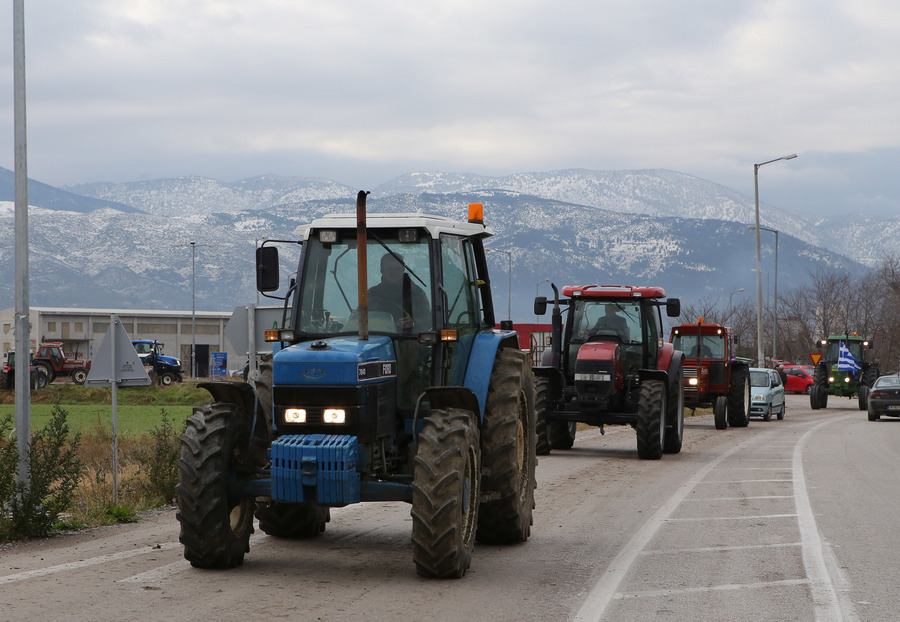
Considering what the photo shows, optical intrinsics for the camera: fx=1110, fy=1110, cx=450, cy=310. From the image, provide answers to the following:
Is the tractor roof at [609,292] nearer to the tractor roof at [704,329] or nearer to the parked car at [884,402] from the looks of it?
the tractor roof at [704,329]

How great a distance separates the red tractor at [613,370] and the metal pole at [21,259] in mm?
8507

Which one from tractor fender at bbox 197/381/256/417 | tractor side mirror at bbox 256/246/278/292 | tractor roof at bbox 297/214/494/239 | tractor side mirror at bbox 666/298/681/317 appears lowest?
tractor fender at bbox 197/381/256/417

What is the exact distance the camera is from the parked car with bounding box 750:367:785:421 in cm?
3382

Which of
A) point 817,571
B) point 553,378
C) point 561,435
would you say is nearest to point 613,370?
point 553,378

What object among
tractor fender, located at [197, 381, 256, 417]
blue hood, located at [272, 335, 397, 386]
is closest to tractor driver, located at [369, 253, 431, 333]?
blue hood, located at [272, 335, 397, 386]

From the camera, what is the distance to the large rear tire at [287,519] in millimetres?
9969

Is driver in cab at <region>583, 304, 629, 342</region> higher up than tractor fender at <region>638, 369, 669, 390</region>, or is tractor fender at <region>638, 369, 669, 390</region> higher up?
driver in cab at <region>583, 304, 629, 342</region>

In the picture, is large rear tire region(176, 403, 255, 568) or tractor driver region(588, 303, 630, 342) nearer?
large rear tire region(176, 403, 255, 568)

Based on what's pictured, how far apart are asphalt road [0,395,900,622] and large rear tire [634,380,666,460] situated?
145 inches

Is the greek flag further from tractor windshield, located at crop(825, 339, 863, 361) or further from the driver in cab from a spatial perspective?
the driver in cab

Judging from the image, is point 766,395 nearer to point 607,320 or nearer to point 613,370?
point 607,320

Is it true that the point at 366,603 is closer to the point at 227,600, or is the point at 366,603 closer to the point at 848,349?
the point at 227,600

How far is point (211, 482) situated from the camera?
810 centimetres

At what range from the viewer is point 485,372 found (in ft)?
31.1
